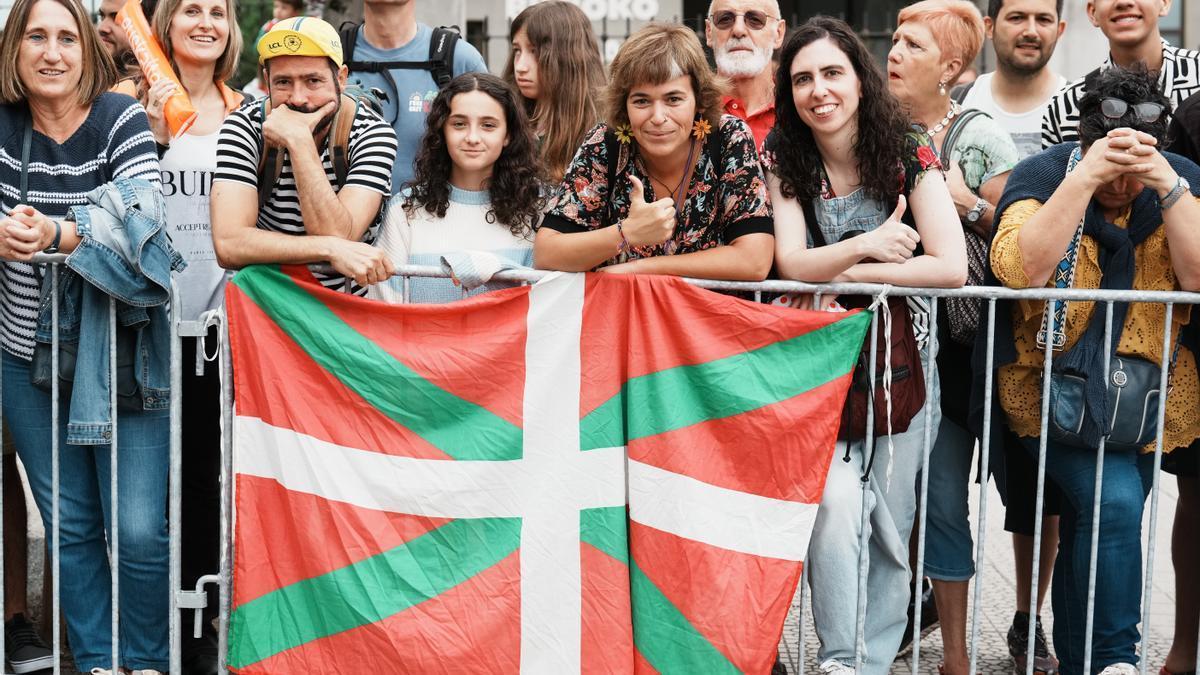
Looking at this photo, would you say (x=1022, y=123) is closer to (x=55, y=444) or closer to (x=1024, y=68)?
(x=1024, y=68)

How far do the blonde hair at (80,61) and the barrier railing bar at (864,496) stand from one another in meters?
2.70

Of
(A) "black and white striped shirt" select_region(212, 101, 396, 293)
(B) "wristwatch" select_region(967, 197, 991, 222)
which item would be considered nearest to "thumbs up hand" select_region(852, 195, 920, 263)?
(B) "wristwatch" select_region(967, 197, 991, 222)

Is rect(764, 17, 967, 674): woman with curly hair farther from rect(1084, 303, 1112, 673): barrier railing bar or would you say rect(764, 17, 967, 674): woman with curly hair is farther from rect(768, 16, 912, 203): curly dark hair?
rect(1084, 303, 1112, 673): barrier railing bar

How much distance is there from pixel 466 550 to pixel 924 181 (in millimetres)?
1846

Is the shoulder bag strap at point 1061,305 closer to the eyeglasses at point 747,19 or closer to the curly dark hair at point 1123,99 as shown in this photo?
the curly dark hair at point 1123,99

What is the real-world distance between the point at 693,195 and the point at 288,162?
1.35 meters

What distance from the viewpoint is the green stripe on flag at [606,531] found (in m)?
4.22

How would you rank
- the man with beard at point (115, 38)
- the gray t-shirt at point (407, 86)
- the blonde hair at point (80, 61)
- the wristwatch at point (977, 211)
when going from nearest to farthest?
the blonde hair at point (80, 61), the wristwatch at point (977, 211), the gray t-shirt at point (407, 86), the man with beard at point (115, 38)

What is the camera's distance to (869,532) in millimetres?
4309

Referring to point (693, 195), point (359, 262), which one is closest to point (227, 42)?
point (359, 262)

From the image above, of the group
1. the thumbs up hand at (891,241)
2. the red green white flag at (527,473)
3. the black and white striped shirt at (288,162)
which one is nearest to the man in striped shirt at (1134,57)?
the thumbs up hand at (891,241)

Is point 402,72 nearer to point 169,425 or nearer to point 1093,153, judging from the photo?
point 169,425

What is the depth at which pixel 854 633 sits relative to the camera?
171 inches

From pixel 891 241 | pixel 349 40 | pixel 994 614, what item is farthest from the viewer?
pixel 994 614
